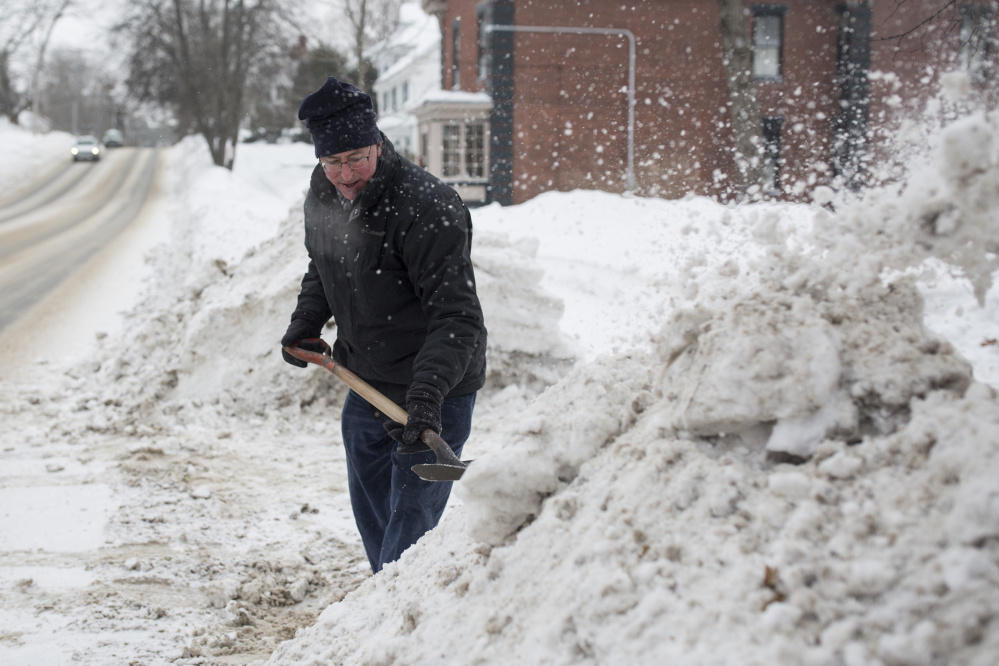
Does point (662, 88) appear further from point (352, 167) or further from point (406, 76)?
point (406, 76)

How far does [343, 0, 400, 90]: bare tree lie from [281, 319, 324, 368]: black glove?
790 inches

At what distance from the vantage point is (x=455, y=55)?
2242 cm

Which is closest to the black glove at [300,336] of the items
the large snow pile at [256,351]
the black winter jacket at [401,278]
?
the black winter jacket at [401,278]

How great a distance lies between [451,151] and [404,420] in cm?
1810

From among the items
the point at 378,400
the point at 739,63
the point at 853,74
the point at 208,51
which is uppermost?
the point at 208,51

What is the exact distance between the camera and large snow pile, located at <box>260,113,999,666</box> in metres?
1.29

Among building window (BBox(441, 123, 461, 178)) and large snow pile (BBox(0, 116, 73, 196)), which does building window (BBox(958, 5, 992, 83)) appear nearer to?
building window (BBox(441, 123, 461, 178))

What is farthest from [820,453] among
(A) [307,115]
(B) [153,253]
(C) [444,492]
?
(B) [153,253]

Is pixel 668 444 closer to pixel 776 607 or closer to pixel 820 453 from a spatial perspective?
pixel 820 453

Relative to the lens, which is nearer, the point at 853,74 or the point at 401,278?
the point at 401,278

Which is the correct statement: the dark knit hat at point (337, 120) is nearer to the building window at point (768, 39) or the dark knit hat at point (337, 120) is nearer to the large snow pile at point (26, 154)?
the building window at point (768, 39)

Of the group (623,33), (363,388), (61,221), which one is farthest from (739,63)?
(61,221)

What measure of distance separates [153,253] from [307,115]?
1203cm

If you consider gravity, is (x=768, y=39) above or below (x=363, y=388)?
above
